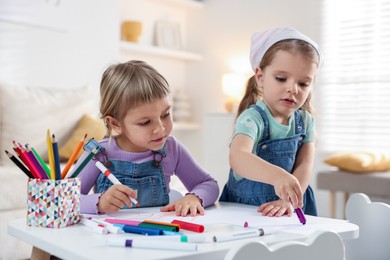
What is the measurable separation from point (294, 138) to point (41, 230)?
2.31ft

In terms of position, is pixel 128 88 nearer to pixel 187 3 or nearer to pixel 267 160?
pixel 267 160

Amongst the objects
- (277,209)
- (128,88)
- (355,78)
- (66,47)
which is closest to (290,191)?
(277,209)

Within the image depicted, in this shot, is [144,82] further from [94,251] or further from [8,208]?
[8,208]

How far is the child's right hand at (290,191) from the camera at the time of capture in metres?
1.02

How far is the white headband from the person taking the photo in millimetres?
1335

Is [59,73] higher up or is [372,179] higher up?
[59,73]

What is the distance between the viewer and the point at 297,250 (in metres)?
0.80

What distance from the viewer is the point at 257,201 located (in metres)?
1.33

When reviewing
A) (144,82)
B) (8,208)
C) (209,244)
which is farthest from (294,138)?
(8,208)

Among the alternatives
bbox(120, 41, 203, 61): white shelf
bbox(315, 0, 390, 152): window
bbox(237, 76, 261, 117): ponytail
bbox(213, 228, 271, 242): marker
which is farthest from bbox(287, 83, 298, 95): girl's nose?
bbox(120, 41, 203, 61): white shelf

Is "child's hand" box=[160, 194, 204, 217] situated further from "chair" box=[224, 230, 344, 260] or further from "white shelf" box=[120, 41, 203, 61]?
"white shelf" box=[120, 41, 203, 61]

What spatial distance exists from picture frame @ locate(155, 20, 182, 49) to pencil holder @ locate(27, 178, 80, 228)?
3.70 metres

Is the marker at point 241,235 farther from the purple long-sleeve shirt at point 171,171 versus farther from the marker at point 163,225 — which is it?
the purple long-sleeve shirt at point 171,171

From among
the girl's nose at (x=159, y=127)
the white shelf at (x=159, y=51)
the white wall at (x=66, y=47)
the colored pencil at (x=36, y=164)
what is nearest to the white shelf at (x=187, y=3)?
the white shelf at (x=159, y=51)
